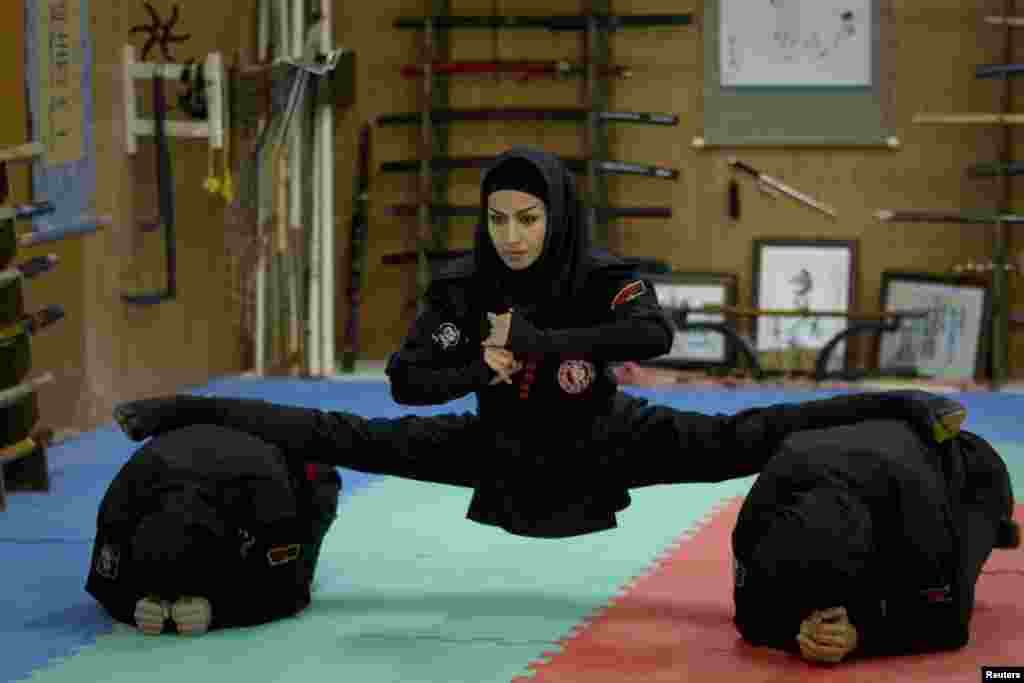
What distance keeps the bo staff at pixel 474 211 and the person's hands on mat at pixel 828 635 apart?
613 cm

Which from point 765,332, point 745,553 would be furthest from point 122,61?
point 745,553

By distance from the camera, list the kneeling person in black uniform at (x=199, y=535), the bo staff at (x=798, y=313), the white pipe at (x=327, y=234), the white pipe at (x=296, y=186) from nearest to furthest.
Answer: the kneeling person in black uniform at (x=199, y=535) → the bo staff at (x=798, y=313) → the white pipe at (x=296, y=186) → the white pipe at (x=327, y=234)

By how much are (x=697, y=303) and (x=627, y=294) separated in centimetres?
565

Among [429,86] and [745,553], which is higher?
[429,86]

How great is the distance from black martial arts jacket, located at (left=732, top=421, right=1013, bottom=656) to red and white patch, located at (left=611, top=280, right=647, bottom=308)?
643mm

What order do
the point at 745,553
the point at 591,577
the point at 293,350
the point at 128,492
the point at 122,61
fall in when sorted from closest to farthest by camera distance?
the point at 745,553 < the point at 128,492 < the point at 591,577 < the point at 122,61 < the point at 293,350

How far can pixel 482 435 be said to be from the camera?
14.3 feet

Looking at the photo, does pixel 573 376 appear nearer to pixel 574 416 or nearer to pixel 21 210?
pixel 574 416

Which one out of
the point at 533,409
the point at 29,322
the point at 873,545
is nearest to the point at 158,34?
the point at 29,322

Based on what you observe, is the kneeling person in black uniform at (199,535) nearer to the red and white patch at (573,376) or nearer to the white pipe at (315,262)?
the red and white patch at (573,376)

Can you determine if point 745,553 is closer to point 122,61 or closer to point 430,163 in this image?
point 122,61

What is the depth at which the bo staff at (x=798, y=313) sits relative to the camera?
9312 millimetres

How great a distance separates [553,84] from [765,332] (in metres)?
1.93

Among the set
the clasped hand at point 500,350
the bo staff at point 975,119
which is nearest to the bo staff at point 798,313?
the bo staff at point 975,119
